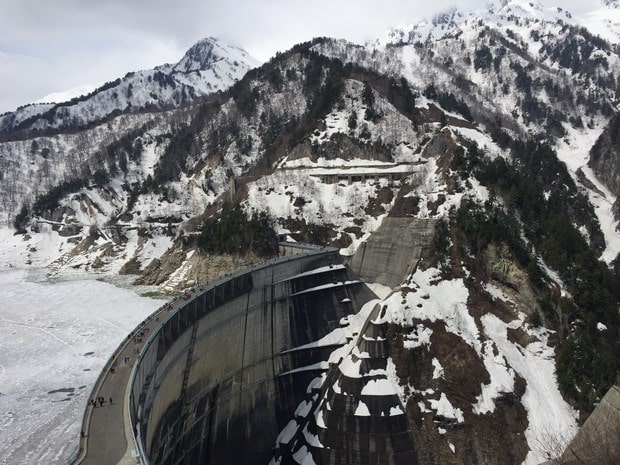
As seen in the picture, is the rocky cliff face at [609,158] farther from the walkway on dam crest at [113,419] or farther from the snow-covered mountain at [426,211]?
the walkway on dam crest at [113,419]

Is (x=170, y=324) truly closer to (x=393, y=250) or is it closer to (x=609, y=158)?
(x=393, y=250)

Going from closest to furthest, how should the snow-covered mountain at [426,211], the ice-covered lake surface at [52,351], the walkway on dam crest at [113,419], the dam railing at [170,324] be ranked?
the walkway on dam crest at [113,419] → the dam railing at [170,324] → the ice-covered lake surface at [52,351] → the snow-covered mountain at [426,211]

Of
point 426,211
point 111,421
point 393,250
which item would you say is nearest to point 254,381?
point 111,421

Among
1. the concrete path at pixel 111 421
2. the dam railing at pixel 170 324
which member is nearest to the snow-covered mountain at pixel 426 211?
the dam railing at pixel 170 324

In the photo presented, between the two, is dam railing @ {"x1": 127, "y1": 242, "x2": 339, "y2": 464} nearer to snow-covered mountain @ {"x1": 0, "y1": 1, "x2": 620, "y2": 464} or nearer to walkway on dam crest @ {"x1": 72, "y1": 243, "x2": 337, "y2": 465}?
walkway on dam crest @ {"x1": 72, "y1": 243, "x2": 337, "y2": 465}

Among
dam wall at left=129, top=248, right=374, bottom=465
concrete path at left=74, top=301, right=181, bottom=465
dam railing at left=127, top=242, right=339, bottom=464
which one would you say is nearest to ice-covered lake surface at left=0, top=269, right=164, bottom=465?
dam wall at left=129, top=248, right=374, bottom=465

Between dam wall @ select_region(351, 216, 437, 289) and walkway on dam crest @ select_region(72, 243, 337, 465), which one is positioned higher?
dam wall @ select_region(351, 216, 437, 289)
